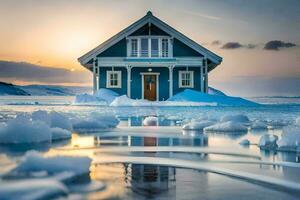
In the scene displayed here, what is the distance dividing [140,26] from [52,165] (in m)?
25.6

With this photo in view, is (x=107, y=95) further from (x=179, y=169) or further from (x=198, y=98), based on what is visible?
(x=179, y=169)

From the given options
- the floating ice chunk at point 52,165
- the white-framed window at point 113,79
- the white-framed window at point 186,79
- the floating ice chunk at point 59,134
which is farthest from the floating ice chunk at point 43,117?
the white-framed window at point 186,79

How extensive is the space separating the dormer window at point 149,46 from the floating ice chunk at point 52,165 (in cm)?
2546

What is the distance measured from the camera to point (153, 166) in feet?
18.8

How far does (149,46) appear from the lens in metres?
30.5

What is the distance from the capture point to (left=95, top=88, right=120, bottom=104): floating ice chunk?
29062 mm

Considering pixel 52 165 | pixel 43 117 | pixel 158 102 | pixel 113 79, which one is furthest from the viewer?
pixel 113 79

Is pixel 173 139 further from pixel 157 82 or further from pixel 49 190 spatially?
pixel 157 82

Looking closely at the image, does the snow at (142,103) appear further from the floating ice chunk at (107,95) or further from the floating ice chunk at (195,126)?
the floating ice chunk at (195,126)

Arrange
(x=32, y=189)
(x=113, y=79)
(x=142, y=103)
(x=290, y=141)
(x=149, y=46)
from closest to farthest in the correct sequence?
(x=32, y=189) < (x=290, y=141) < (x=142, y=103) < (x=149, y=46) < (x=113, y=79)

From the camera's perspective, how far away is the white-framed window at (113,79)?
3086 centimetres

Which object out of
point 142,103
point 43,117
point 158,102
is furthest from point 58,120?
point 158,102

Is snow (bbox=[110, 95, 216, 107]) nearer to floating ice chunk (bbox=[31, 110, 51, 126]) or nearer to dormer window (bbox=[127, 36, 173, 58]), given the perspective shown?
dormer window (bbox=[127, 36, 173, 58])

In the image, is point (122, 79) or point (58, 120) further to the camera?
point (122, 79)
